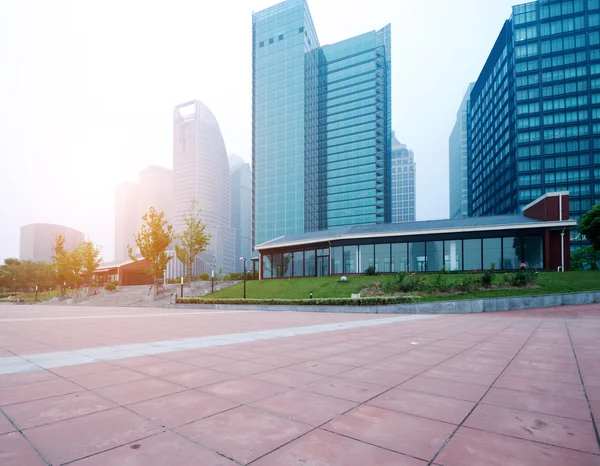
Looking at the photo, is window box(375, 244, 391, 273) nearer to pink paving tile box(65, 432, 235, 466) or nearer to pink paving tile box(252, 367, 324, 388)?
pink paving tile box(252, 367, 324, 388)

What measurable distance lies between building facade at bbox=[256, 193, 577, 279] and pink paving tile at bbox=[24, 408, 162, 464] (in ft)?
113

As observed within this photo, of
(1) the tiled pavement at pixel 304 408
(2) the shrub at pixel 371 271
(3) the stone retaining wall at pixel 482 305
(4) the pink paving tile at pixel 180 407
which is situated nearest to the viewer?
(1) the tiled pavement at pixel 304 408

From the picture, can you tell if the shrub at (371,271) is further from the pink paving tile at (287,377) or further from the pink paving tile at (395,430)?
the pink paving tile at (395,430)

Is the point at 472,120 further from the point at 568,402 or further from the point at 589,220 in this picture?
the point at 568,402

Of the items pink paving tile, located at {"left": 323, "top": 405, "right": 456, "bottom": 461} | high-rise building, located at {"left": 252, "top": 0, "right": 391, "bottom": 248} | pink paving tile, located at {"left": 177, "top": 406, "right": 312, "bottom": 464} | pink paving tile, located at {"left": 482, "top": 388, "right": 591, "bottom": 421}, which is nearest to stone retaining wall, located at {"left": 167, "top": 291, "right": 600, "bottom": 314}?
pink paving tile, located at {"left": 482, "top": 388, "right": 591, "bottom": 421}

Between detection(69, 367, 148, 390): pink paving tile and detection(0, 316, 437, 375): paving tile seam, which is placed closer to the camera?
detection(69, 367, 148, 390): pink paving tile

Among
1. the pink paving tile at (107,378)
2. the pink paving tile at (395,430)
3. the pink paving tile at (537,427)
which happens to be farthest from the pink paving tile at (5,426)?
the pink paving tile at (537,427)

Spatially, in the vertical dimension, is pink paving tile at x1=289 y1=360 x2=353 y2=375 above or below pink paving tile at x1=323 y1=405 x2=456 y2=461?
below

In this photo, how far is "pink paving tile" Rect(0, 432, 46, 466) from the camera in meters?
2.54

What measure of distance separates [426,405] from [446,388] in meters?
0.87

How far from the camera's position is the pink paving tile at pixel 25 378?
480 cm

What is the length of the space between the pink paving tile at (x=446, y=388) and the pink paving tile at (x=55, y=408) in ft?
12.4

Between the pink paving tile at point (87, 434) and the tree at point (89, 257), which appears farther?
the tree at point (89, 257)

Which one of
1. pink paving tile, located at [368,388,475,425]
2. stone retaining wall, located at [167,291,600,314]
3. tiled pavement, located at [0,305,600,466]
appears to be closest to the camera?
tiled pavement, located at [0,305,600,466]
